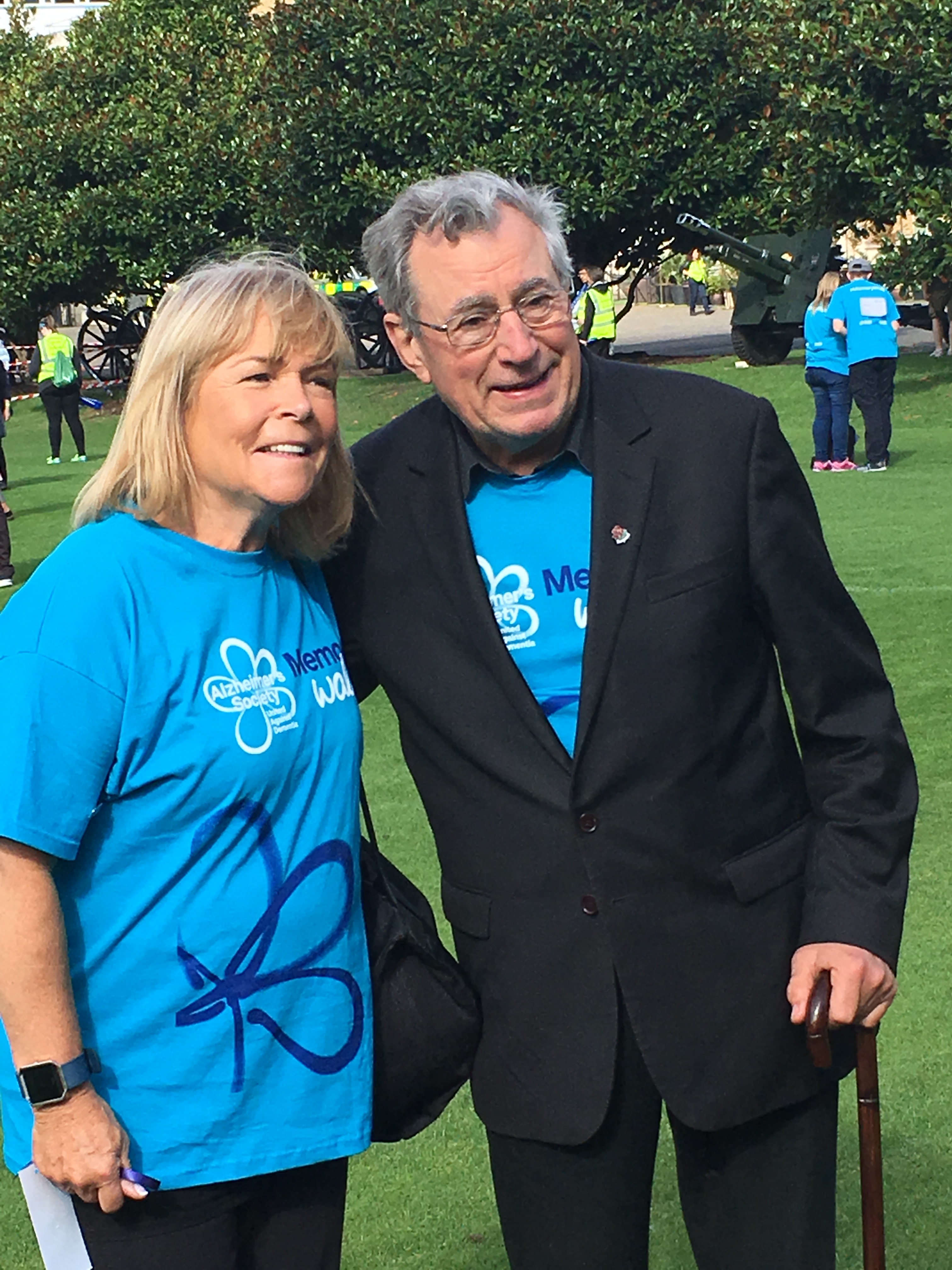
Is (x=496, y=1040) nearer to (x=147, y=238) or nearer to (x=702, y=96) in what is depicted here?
(x=702, y=96)

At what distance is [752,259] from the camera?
24.1 meters

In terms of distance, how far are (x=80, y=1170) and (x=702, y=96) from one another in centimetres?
2580

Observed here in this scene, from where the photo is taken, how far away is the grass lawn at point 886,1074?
367 cm

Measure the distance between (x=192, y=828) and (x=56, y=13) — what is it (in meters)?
74.2

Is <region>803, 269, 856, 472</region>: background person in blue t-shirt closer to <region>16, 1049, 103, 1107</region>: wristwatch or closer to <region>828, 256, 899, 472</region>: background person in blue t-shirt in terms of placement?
<region>828, 256, 899, 472</region>: background person in blue t-shirt

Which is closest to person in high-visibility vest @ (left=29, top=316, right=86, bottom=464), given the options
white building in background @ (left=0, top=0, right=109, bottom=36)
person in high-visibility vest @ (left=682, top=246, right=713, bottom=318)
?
person in high-visibility vest @ (left=682, top=246, right=713, bottom=318)

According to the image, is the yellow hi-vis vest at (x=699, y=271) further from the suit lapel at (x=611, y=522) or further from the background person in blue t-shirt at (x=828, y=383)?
the suit lapel at (x=611, y=522)

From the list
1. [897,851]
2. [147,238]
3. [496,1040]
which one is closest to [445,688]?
[496,1040]

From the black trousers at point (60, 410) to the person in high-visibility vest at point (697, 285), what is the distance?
2474cm

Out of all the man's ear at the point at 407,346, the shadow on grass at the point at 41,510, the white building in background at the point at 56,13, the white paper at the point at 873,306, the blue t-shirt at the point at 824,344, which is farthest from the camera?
the white building in background at the point at 56,13

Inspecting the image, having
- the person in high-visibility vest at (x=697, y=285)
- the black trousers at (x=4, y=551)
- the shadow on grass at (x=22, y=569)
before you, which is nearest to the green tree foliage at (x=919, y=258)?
the shadow on grass at (x=22, y=569)

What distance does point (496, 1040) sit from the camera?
2.57 metres

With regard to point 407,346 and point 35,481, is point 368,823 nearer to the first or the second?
point 407,346

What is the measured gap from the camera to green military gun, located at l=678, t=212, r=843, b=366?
79.3 ft
